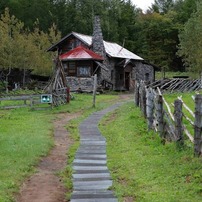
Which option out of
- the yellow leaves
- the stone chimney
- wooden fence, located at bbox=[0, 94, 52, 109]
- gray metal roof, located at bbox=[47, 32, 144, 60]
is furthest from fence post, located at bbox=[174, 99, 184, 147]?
the stone chimney

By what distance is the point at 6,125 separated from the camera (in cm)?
1725

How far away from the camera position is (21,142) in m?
13.1

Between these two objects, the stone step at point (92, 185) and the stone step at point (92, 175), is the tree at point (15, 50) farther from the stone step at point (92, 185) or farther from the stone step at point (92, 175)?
the stone step at point (92, 185)

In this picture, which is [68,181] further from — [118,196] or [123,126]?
[123,126]

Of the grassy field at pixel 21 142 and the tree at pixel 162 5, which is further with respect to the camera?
the tree at pixel 162 5

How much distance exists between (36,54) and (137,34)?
113 feet

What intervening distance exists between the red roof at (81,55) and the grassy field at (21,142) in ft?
52.6

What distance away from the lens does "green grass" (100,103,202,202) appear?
25.2ft

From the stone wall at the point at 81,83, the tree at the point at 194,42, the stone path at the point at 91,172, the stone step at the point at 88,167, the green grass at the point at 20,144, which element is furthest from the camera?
the stone wall at the point at 81,83

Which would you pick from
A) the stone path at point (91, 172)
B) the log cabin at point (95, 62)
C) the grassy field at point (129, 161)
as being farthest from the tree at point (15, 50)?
the stone path at point (91, 172)

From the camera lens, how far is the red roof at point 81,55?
39.1m

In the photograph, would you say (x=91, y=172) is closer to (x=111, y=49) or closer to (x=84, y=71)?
(x=84, y=71)

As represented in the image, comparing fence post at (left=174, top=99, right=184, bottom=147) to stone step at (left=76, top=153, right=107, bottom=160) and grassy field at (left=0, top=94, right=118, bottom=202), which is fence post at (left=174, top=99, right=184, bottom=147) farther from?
grassy field at (left=0, top=94, right=118, bottom=202)

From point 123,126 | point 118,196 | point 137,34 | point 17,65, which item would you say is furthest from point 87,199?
point 137,34
